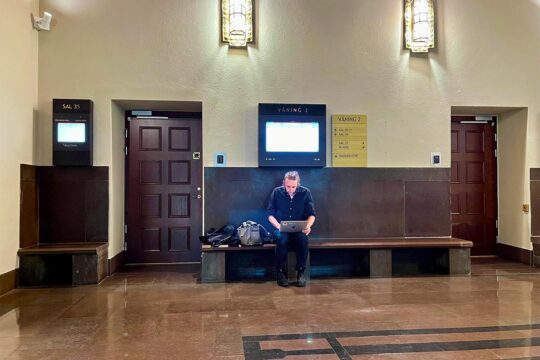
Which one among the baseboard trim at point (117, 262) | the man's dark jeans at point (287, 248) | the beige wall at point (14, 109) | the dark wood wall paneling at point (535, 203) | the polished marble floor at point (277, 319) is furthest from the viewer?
the dark wood wall paneling at point (535, 203)

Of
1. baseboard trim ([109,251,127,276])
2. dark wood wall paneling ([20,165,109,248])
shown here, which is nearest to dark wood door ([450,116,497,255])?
baseboard trim ([109,251,127,276])

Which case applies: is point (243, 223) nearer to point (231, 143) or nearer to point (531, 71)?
point (231, 143)

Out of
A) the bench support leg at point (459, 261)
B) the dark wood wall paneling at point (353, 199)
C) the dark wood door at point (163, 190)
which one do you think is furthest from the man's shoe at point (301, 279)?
the bench support leg at point (459, 261)

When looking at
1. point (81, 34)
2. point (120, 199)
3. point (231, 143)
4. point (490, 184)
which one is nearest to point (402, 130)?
point (490, 184)

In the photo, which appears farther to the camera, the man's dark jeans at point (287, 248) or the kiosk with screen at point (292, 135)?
the kiosk with screen at point (292, 135)

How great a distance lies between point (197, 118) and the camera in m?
5.77

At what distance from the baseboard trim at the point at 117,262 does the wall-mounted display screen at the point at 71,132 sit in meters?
1.59

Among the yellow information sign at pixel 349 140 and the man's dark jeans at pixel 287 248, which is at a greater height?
the yellow information sign at pixel 349 140

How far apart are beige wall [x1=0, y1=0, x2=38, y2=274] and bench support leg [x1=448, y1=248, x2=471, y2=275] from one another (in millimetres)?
5194

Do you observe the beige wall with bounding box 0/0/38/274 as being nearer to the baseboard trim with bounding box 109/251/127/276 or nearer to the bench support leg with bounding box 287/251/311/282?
the baseboard trim with bounding box 109/251/127/276

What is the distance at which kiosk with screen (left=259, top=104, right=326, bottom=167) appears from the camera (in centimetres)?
510

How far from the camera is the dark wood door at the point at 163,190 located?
5.68 meters

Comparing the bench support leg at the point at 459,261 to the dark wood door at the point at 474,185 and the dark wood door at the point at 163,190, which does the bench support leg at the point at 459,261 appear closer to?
the dark wood door at the point at 474,185

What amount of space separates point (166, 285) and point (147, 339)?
1.63 m
